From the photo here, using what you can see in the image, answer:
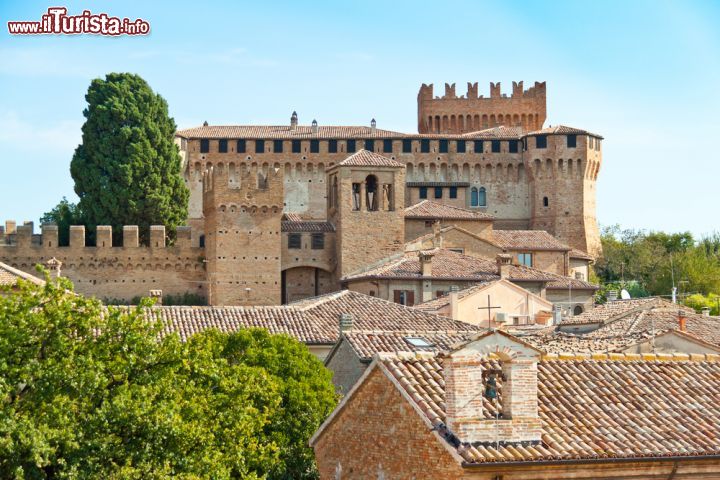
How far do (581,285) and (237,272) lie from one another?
1529 centimetres

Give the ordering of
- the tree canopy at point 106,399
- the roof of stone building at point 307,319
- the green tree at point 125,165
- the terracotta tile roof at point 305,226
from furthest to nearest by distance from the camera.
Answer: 1. the green tree at point 125,165
2. the terracotta tile roof at point 305,226
3. the roof of stone building at point 307,319
4. the tree canopy at point 106,399

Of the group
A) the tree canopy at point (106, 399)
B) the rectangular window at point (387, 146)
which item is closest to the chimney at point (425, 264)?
the rectangular window at point (387, 146)

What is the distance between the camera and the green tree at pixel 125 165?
68.7 metres

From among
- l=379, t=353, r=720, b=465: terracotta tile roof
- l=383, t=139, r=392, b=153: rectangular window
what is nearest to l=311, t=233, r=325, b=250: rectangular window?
l=383, t=139, r=392, b=153: rectangular window

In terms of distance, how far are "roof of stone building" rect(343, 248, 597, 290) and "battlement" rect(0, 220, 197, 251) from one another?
942 centimetres

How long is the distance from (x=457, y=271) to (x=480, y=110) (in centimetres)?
3858

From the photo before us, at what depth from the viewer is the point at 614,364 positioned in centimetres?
1975

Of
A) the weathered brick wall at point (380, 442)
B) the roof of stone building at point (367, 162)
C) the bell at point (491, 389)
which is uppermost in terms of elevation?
the roof of stone building at point (367, 162)

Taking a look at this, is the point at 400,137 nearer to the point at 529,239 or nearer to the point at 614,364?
the point at 529,239

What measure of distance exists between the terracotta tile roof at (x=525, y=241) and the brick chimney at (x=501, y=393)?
171ft

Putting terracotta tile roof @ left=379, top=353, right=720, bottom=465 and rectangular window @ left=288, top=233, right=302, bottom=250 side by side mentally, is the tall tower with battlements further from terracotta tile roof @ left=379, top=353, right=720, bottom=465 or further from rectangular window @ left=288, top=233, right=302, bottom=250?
terracotta tile roof @ left=379, top=353, right=720, bottom=465

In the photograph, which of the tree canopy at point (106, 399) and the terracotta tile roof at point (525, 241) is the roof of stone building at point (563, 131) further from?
the tree canopy at point (106, 399)

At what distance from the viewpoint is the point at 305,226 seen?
68938 millimetres

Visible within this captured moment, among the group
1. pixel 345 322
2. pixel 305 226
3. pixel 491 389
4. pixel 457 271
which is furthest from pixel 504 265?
pixel 491 389
